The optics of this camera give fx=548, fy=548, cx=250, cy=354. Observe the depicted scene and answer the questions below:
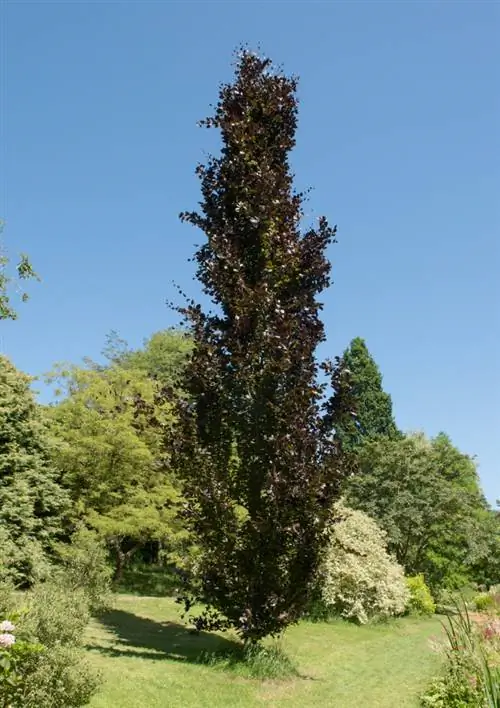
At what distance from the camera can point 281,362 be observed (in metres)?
11.5

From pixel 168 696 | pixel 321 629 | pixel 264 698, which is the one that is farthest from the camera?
pixel 321 629

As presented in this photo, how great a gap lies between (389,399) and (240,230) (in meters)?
36.7

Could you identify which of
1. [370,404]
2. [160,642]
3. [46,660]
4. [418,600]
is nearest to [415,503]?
[418,600]

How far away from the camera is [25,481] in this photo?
71.9 ft

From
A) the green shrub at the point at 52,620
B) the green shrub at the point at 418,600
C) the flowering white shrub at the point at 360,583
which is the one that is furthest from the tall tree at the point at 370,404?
the green shrub at the point at 52,620

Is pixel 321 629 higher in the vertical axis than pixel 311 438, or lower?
lower

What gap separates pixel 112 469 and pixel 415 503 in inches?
689

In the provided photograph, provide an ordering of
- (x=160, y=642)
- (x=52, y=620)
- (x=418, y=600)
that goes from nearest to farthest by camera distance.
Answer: (x=52, y=620) → (x=160, y=642) → (x=418, y=600)

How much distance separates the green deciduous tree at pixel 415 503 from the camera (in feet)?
102

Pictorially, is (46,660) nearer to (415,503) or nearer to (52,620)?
(52,620)

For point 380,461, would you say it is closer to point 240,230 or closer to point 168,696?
point 240,230

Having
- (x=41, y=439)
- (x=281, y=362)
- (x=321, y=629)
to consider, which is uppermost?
(x=281, y=362)

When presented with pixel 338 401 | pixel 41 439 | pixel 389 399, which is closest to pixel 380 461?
pixel 389 399

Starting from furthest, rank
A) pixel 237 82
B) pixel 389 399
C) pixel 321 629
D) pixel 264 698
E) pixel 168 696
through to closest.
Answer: pixel 389 399 → pixel 321 629 → pixel 237 82 → pixel 264 698 → pixel 168 696
